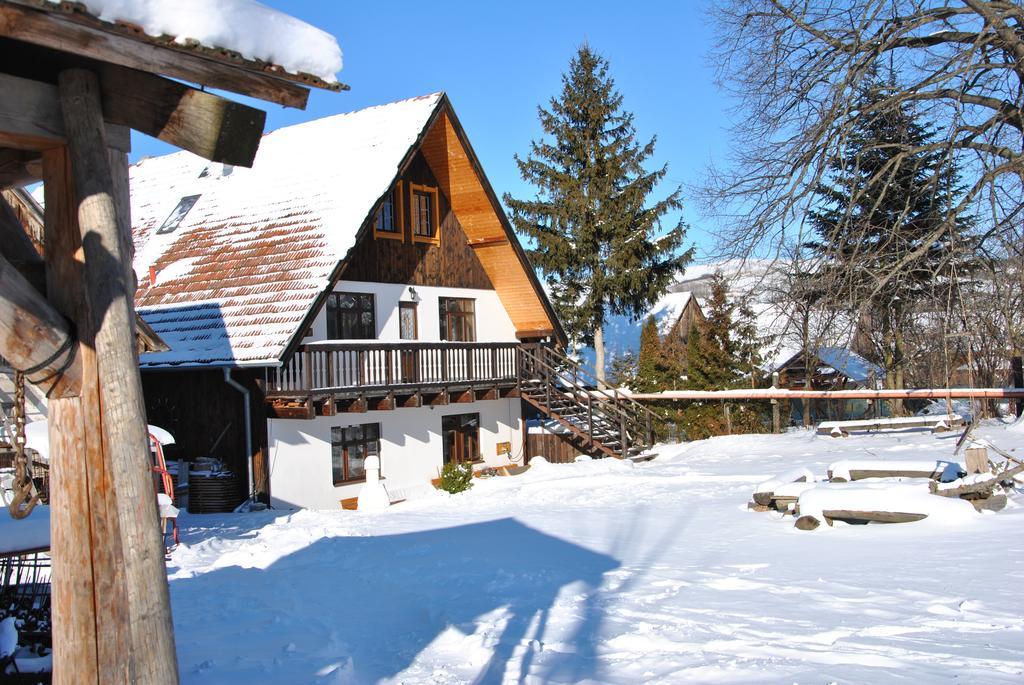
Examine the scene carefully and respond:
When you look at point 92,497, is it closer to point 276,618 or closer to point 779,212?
point 276,618

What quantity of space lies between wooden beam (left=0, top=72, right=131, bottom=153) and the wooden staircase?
2000 centimetres

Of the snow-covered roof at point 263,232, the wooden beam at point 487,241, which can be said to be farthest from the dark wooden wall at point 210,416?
the wooden beam at point 487,241

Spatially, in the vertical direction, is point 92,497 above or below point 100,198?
below

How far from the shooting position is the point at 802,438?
23.4 m

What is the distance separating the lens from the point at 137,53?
10.5 ft

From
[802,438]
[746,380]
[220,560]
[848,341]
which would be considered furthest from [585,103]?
[220,560]

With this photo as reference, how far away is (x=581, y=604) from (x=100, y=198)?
591cm

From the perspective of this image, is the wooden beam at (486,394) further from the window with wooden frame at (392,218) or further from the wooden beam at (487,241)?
the window with wooden frame at (392,218)

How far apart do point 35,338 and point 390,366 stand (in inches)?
633

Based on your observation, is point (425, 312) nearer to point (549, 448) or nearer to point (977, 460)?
point (549, 448)

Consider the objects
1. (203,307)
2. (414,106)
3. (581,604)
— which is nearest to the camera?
(581,604)

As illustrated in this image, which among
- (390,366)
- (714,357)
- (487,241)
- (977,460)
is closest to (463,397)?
(390,366)

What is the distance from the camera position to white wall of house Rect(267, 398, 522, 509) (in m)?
17.5

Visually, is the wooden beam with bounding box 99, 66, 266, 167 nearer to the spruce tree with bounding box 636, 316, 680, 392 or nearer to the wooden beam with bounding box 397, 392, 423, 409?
the wooden beam with bounding box 397, 392, 423, 409
